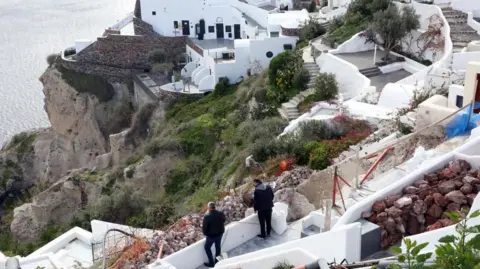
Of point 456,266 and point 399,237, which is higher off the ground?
point 456,266

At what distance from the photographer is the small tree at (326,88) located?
2181 centimetres

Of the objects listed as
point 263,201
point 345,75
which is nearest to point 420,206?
point 263,201

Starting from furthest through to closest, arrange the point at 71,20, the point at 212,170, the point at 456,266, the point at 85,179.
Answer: the point at 71,20 → the point at 85,179 → the point at 212,170 → the point at 456,266

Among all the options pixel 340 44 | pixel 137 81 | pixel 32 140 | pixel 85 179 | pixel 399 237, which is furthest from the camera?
pixel 32 140

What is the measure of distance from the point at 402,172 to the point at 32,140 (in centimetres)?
3300

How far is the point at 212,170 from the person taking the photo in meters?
22.7

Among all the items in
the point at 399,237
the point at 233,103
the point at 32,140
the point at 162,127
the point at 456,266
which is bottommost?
the point at 32,140

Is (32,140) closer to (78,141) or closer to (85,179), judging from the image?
(78,141)

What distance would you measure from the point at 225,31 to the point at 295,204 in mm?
27723

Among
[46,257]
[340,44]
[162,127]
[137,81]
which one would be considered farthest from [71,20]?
[46,257]

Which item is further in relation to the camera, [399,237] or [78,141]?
[78,141]

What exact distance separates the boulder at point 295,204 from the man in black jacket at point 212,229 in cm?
199

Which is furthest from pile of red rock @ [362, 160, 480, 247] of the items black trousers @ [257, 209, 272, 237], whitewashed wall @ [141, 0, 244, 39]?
whitewashed wall @ [141, 0, 244, 39]

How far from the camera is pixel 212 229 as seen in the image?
30.3 ft
